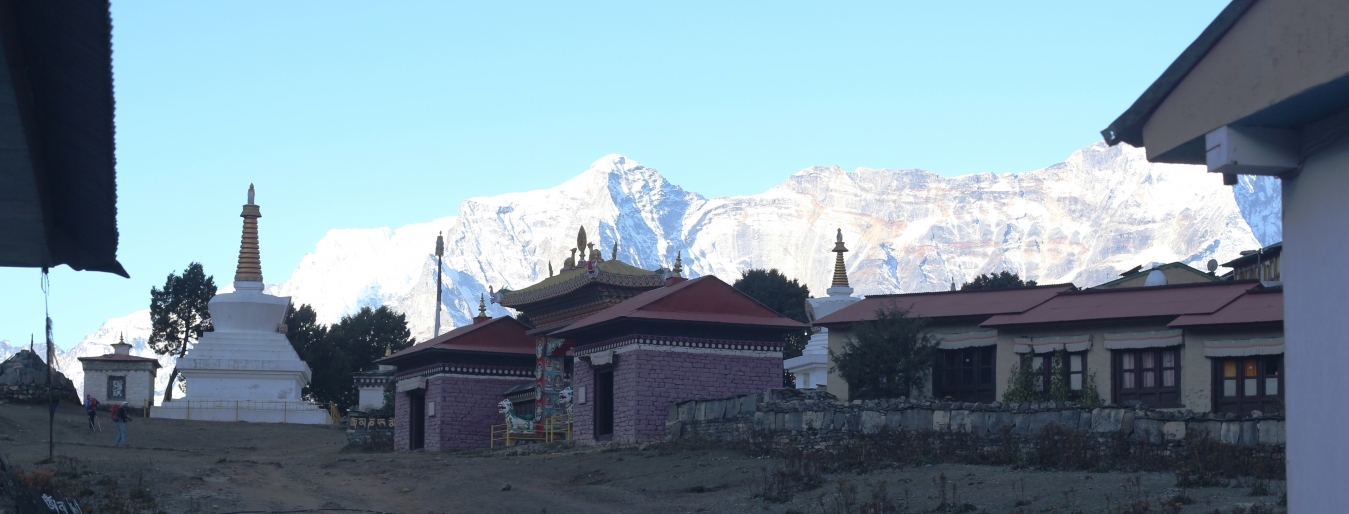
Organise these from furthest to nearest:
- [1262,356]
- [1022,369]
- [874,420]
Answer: [1022,369] < [1262,356] < [874,420]

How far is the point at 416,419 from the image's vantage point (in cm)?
4419

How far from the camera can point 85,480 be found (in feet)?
76.0

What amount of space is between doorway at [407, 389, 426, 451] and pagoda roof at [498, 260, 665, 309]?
392 cm

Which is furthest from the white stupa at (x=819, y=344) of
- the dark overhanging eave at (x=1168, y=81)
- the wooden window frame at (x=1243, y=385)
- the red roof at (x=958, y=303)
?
the dark overhanging eave at (x=1168, y=81)

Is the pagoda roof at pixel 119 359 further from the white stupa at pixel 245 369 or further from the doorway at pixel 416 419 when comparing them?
the doorway at pixel 416 419

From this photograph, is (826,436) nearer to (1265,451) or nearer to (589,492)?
(589,492)

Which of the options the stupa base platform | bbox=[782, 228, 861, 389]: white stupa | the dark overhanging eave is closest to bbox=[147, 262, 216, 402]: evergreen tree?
the stupa base platform

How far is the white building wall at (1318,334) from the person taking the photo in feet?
24.7

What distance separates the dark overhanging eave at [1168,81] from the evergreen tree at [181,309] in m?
76.8

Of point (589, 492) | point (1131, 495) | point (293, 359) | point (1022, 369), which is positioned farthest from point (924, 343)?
point (293, 359)

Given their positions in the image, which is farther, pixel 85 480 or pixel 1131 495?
pixel 85 480

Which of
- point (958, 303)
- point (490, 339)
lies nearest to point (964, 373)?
point (958, 303)

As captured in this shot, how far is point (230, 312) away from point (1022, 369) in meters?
38.7

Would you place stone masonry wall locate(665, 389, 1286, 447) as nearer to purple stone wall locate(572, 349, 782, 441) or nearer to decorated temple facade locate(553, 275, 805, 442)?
purple stone wall locate(572, 349, 782, 441)
